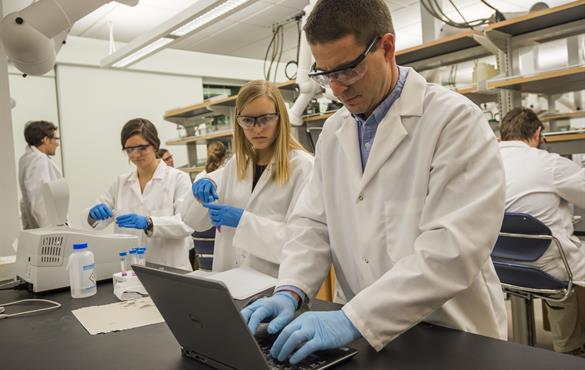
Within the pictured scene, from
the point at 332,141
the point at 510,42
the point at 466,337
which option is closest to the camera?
the point at 466,337

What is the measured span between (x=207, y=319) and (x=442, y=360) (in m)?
0.38

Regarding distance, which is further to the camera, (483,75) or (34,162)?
(34,162)

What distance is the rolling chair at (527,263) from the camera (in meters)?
1.93

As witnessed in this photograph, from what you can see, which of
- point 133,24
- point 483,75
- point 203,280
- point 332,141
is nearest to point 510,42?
point 483,75

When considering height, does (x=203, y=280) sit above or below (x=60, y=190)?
below

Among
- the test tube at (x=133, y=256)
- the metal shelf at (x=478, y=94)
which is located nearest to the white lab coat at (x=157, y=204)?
the test tube at (x=133, y=256)

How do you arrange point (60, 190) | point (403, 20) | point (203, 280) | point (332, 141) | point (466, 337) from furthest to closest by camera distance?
point (403, 20) < point (60, 190) < point (332, 141) < point (466, 337) < point (203, 280)

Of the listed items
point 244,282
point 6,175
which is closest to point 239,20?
point 6,175

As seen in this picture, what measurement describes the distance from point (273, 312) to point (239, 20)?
4203 millimetres

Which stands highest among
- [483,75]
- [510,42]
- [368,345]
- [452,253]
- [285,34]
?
[285,34]

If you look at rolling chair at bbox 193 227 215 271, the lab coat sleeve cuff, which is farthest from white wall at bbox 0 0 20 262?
the lab coat sleeve cuff

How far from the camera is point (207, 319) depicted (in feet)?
2.39

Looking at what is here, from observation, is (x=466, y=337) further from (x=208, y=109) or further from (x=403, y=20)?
(x=403, y=20)

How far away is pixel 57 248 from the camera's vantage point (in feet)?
4.99
